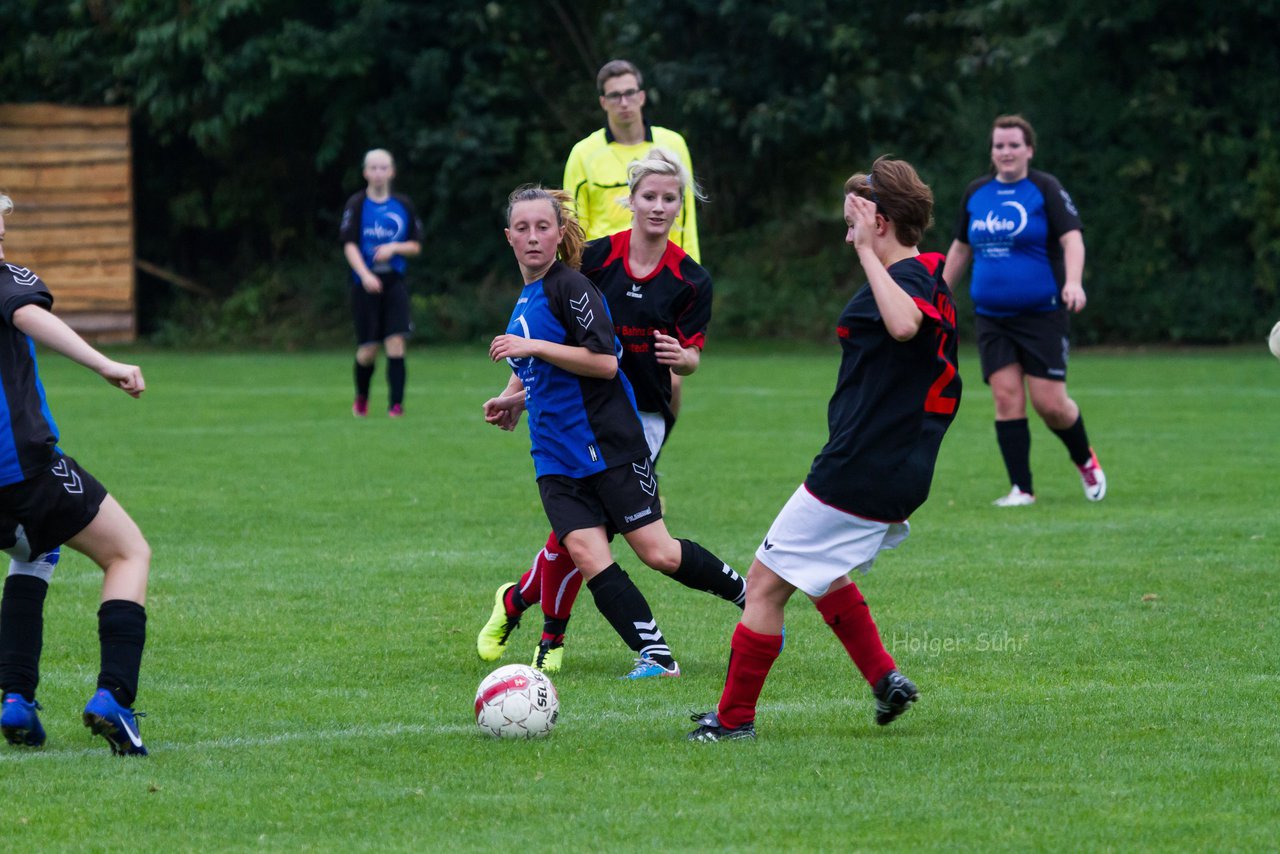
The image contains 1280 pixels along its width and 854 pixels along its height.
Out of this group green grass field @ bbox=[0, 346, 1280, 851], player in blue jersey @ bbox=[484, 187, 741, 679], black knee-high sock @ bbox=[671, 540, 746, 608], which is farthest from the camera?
black knee-high sock @ bbox=[671, 540, 746, 608]

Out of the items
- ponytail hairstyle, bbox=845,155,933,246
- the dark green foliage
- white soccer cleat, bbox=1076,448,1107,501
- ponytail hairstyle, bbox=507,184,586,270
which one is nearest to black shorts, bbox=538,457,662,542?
ponytail hairstyle, bbox=507,184,586,270

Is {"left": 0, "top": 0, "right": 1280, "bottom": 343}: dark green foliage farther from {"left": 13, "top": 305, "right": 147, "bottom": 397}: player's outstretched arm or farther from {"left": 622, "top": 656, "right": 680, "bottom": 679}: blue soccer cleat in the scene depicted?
{"left": 13, "top": 305, "right": 147, "bottom": 397}: player's outstretched arm

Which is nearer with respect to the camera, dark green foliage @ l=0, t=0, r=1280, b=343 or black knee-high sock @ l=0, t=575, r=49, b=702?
black knee-high sock @ l=0, t=575, r=49, b=702

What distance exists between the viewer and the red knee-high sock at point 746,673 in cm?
497

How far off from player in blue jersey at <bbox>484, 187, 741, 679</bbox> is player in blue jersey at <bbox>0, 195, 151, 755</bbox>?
1.38 metres

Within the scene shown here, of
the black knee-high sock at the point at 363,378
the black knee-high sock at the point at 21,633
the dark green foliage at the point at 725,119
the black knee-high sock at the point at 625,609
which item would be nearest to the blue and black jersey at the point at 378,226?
the black knee-high sock at the point at 363,378

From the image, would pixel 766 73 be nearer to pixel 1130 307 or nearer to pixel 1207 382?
pixel 1130 307

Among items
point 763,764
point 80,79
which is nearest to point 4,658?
point 763,764

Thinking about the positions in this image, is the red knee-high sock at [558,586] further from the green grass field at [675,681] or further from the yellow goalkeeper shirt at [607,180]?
the yellow goalkeeper shirt at [607,180]

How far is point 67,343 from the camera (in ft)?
14.8

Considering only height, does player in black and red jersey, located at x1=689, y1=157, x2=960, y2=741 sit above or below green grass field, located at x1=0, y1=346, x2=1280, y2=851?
above

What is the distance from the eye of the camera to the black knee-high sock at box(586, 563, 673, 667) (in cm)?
580

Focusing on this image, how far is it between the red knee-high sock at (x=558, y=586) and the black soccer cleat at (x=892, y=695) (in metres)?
1.40

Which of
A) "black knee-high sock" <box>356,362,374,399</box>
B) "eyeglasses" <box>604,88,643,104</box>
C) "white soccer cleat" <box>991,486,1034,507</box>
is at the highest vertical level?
"eyeglasses" <box>604,88,643,104</box>
